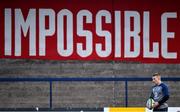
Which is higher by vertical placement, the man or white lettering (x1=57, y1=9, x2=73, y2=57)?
white lettering (x1=57, y1=9, x2=73, y2=57)

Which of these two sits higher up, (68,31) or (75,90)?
(68,31)

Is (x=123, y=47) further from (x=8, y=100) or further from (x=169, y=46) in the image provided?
(x=8, y=100)

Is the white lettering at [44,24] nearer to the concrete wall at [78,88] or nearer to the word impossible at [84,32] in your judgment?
the word impossible at [84,32]

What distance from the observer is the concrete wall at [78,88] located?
24.1 meters

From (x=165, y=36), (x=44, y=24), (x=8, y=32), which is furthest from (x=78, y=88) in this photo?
(x=165, y=36)

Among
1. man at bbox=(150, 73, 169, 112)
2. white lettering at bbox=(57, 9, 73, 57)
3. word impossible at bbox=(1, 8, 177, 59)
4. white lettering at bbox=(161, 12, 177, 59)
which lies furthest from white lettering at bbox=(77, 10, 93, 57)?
man at bbox=(150, 73, 169, 112)

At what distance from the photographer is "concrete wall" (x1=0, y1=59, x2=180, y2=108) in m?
24.1

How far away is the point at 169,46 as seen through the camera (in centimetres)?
2431

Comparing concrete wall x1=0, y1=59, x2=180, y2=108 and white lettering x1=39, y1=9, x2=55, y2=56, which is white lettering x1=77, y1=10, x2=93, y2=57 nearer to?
concrete wall x1=0, y1=59, x2=180, y2=108

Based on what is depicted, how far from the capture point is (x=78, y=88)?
2416 centimetres

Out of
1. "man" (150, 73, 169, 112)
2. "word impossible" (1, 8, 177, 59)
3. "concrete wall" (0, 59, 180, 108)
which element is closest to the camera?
"man" (150, 73, 169, 112)

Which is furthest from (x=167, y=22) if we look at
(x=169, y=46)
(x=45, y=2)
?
(x=45, y=2)

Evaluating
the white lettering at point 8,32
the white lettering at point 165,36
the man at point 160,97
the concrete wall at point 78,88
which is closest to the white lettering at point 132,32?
the concrete wall at point 78,88

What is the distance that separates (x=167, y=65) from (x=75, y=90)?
9.75 ft
